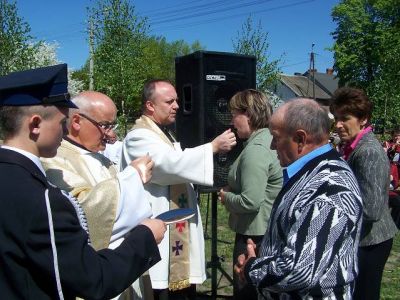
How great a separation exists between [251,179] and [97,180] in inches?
46.6

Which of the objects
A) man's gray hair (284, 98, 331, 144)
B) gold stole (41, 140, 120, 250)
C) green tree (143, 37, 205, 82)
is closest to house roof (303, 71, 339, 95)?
green tree (143, 37, 205, 82)

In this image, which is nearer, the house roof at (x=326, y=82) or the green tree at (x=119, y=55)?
the green tree at (x=119, y=55)

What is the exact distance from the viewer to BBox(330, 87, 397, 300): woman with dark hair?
2.86m

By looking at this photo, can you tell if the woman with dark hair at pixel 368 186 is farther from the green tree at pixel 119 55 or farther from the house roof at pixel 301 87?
the house roof at pixel 301 87

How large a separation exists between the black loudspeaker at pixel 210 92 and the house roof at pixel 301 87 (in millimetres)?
52290

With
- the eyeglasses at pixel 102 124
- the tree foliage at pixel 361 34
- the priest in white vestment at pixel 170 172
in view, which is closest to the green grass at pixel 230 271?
the priest in white vestment at pixel 170 172

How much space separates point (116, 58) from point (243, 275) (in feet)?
39.6

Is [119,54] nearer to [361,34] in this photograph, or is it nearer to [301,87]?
[361,34]

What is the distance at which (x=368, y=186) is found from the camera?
9.36 ft

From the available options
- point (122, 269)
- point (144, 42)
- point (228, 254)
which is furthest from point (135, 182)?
point (144, 42)

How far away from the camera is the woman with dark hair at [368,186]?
112 inches

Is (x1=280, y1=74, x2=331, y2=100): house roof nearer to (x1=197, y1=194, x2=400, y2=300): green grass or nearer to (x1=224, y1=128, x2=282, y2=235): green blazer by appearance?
(x1=197, y1=194, x2=400, y2=300): green grass

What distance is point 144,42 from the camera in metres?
14.4

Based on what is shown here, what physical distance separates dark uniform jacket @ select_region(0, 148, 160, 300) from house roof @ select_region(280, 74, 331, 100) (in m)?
55.3
